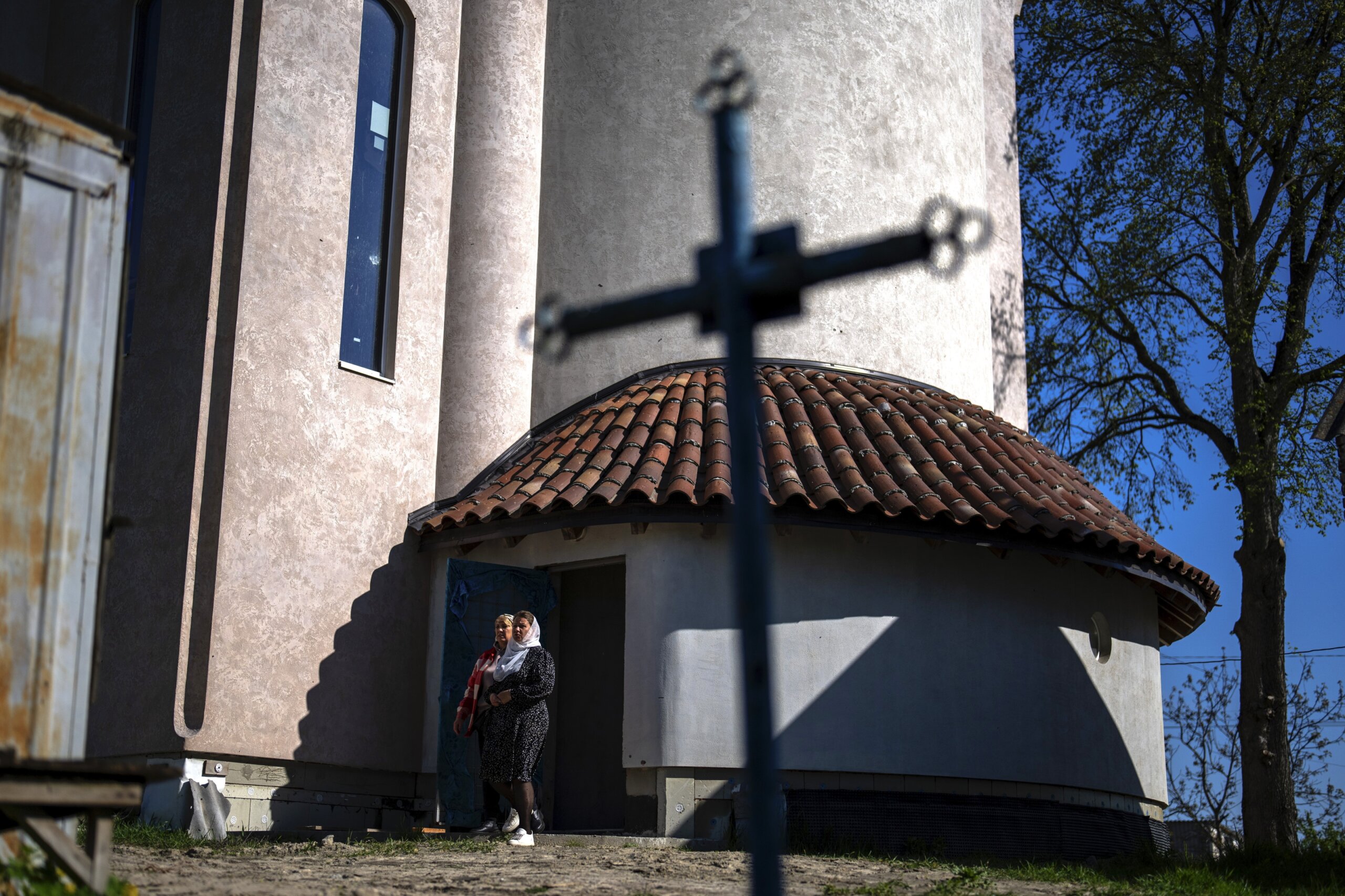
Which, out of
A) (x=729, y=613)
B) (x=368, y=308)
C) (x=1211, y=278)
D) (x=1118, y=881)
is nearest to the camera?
(x=1118, y=881)

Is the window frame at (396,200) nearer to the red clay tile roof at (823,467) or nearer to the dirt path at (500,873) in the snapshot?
the red clay tile roof at (823,467)

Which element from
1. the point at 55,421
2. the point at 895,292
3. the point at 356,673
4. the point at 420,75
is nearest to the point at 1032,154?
the point at 895,292

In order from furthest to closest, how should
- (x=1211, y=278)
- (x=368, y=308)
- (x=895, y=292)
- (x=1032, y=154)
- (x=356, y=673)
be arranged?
(x=1032, y=154) → (x=1211, y=278) → (x=895, y=292) → (x=368, y=308) → (x=356, y=673)

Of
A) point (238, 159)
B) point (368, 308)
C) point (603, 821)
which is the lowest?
point (603, 821)

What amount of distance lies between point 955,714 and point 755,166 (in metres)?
6.20

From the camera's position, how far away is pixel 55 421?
6.11 metres

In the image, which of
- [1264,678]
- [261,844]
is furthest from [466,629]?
[1264,678]

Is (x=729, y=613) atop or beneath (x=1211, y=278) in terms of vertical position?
beneath

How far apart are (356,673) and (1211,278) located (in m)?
12.9

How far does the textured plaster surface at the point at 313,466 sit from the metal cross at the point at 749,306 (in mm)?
9145

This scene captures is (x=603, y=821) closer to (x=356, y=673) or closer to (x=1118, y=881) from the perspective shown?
(x=356, y=673)

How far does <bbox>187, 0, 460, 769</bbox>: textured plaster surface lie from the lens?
12.2 meters

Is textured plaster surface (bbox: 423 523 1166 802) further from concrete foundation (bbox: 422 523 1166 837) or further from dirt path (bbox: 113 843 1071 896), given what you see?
dirt path (bbox: 113 843 1071 896)

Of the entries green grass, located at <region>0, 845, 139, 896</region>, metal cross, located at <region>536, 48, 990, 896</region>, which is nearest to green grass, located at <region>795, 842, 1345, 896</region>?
green grass, located at <region>0, 845, 139, 896</region>
